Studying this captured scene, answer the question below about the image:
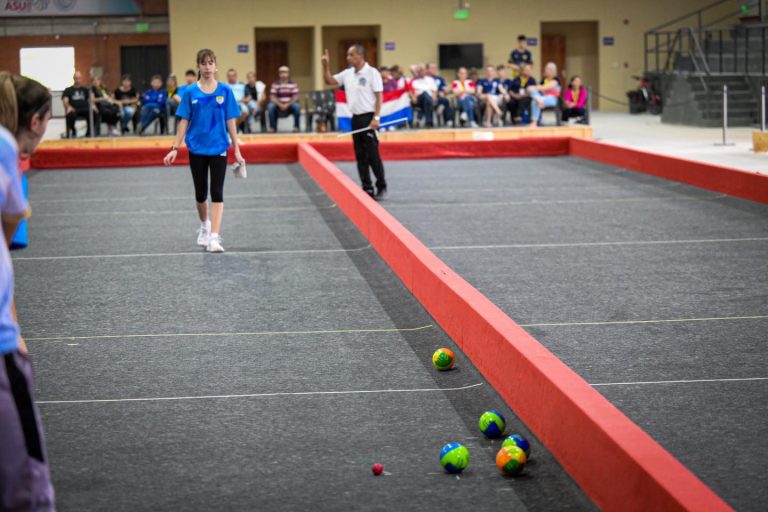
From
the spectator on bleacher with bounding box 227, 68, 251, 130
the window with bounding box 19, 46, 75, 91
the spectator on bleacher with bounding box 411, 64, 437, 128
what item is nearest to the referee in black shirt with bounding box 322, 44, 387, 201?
the spectator on bleacher with bounding box 227, 68, 251, 130

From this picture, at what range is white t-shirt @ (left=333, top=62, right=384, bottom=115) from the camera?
11.0m

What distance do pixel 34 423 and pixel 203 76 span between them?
20.0 ft

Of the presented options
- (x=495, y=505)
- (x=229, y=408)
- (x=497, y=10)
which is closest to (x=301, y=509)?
(x=495, y=505)

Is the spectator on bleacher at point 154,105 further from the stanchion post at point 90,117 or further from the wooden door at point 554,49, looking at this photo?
the wooden door at point 554,49

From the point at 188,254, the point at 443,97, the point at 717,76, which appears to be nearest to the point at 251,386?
the point at 188,254

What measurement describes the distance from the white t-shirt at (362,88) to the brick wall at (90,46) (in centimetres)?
2149

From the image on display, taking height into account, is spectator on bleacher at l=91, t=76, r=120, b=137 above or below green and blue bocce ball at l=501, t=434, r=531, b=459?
above

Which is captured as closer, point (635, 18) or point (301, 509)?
point (301, 509)

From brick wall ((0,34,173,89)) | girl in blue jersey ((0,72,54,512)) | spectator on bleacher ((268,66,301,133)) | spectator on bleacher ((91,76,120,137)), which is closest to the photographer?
girl in blue jersey ((0,72,54,512))

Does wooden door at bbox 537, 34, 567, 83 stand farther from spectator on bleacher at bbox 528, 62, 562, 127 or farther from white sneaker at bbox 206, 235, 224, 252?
white sneaker at bbox 206, 235, 224, 252

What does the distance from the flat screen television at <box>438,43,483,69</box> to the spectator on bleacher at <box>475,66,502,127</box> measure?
8478 mm

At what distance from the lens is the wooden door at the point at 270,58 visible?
3234 cm

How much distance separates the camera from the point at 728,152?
16.4 meters

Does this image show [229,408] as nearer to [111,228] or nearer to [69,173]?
[111,228]
